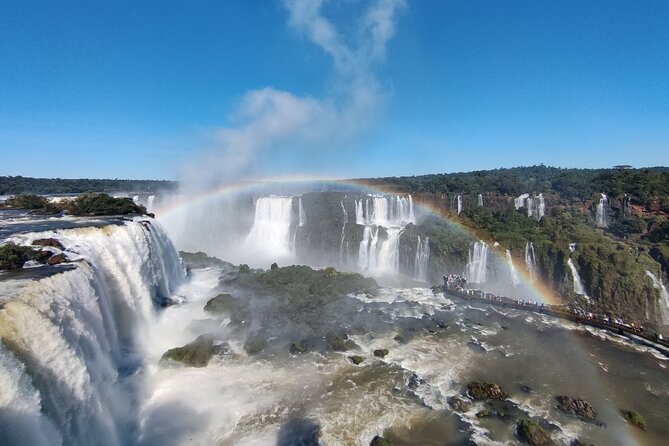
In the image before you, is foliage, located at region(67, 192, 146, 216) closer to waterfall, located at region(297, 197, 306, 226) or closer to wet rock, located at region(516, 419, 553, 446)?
waterfall, located at region(297, 197, 306, 226)

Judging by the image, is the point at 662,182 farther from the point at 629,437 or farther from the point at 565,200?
the point at 629,437

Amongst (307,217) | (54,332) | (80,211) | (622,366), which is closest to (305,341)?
(54,332)

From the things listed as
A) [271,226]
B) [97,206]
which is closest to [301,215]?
[271,226]

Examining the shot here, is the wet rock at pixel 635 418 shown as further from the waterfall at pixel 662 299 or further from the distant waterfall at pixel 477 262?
the distant waterfall at pixel 477 262

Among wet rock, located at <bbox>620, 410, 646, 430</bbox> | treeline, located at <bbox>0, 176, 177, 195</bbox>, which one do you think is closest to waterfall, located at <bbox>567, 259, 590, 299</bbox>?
wet rock, located at <bbox>620, 410, 646, 430</bbox>

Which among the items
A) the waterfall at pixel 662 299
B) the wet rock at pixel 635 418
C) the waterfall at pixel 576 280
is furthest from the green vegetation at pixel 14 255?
the waterfall at pixel 662 299
